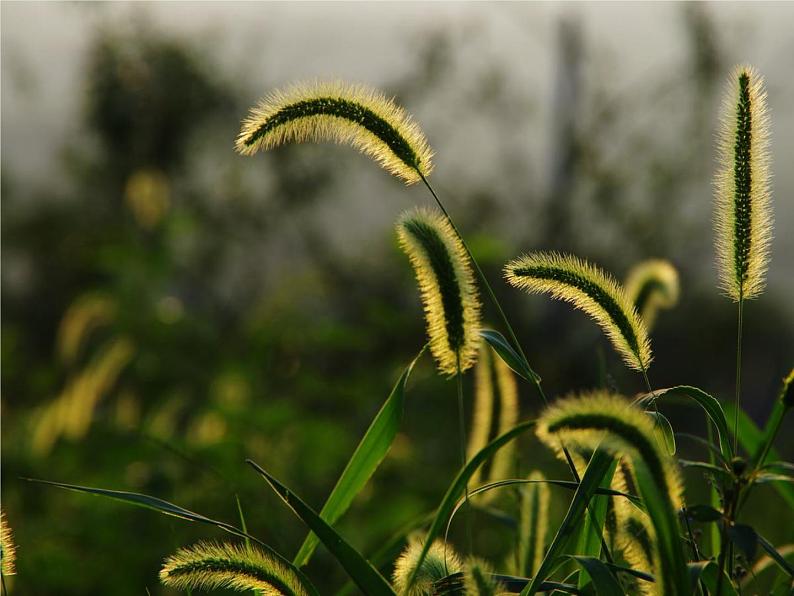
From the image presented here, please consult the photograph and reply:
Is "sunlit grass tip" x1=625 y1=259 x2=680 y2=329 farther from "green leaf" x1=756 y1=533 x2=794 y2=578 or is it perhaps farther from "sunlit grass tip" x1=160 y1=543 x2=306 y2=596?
"sunlit grass tip" x1=160 y1=543 x2=306 y2=596

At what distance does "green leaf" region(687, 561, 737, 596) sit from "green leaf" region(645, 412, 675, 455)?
14 centimetres

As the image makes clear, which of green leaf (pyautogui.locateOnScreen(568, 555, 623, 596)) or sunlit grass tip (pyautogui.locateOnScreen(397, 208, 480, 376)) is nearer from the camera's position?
green leaf (pyautogui.locateOnScreen(568, 555, 623, 596))

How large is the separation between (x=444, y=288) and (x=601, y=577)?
0.35 metres

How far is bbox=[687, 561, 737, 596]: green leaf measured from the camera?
1.02 meters

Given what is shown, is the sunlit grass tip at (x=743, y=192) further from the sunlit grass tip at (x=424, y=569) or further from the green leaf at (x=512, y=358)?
the sunlit grass tip at (x=424, y=569)

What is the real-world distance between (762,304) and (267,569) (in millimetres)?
11050

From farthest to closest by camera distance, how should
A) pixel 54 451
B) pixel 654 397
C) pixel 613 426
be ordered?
pixel 54 451
pixel 654 397
pixel 613 426

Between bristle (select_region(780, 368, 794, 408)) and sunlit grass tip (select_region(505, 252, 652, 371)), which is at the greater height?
sunlit grass tip (select_region(505, 252, 652, 371))

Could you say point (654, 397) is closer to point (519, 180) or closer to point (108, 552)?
point (108, 552)

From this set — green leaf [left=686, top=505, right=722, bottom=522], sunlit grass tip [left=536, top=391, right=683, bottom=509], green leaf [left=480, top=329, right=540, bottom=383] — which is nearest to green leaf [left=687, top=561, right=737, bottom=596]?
green leaf [left=686, top=505, right=722, bottom=522]

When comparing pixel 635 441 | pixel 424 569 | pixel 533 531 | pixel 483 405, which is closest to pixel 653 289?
pixel 483 405

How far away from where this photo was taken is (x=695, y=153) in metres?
7.69

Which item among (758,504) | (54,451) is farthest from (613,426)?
(758,504)

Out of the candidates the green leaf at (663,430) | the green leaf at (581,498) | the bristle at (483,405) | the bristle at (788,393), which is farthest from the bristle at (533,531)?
the bristle at (788,393)
